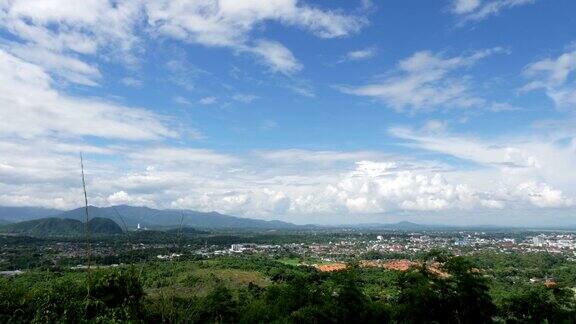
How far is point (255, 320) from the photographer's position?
23.6 m

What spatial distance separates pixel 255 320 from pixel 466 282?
1130 cm

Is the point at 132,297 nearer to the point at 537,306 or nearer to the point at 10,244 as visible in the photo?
the point at 537,306

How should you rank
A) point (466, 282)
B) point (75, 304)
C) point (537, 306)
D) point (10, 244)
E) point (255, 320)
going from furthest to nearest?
1. point (10, 244)
2. point (255, 320)
3. point (537, 306)
4. point (466, 282)
5. point (75, 304)

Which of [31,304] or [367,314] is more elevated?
[31,304]

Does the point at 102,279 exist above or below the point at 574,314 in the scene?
above

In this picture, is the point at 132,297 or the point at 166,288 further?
the point at 132,297

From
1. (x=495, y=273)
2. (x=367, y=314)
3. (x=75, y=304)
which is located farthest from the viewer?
(x=495, y=273)

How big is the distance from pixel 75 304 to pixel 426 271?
44.3 ft

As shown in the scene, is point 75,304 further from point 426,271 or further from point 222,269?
point 222,269

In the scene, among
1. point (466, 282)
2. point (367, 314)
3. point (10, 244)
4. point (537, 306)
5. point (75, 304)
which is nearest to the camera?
point (75, 304)

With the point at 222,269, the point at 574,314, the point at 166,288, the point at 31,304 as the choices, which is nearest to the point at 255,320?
the point at 31,304

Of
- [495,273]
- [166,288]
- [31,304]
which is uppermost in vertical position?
[166,288]

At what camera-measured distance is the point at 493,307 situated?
17438 millimetres

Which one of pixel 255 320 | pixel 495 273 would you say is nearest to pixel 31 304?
pixel 255 320
